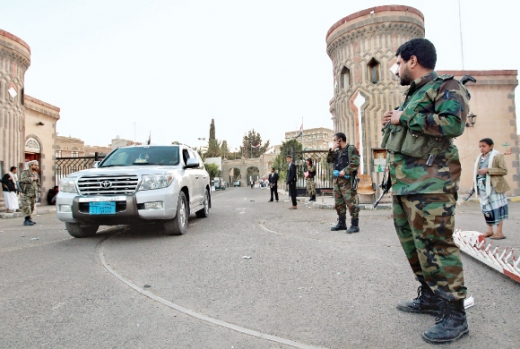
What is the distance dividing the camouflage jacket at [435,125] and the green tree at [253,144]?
3458 inches

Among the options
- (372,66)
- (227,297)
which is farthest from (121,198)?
(372,66)

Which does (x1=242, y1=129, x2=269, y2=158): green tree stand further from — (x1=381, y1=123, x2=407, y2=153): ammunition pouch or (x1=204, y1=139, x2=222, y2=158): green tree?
(x1=381, y1=123, x2=407, y2=153): ammunition pouch

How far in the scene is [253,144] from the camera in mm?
90688

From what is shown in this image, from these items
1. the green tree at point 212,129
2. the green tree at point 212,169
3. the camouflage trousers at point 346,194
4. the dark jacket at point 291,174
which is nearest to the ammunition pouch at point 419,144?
the camouflage trousers at point 346,194

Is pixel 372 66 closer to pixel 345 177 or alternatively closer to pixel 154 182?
pixel 345 177

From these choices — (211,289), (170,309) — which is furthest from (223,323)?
(211,289)

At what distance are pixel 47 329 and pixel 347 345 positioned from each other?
6.77 feet

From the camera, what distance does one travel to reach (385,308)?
2670 mm

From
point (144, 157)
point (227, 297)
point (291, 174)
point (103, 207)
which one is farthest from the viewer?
point (291, 174)

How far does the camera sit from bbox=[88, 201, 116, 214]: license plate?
5309 millimetres

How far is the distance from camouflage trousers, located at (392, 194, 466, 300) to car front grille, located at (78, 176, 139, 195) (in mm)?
4403

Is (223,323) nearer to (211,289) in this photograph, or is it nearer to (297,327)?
(297,327)

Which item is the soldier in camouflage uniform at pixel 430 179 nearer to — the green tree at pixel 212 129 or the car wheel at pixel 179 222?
the car wheel at pixel 179 222

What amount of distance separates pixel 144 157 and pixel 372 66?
1025 cm
